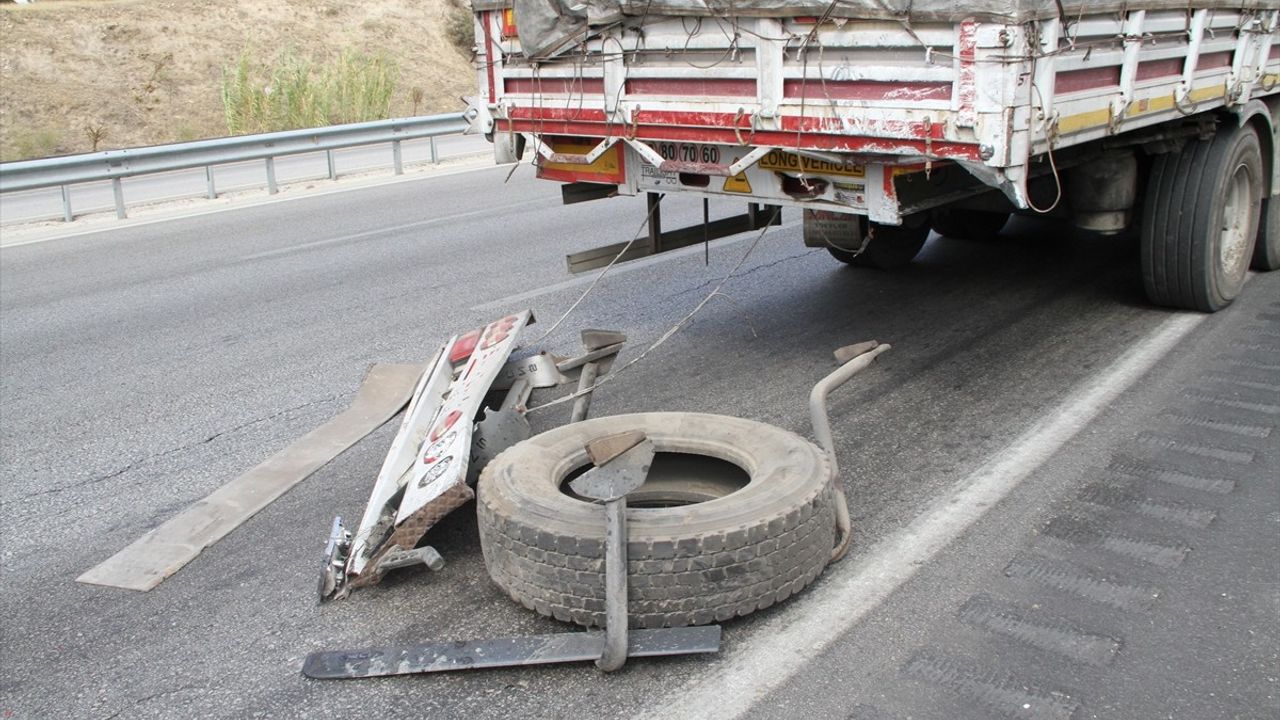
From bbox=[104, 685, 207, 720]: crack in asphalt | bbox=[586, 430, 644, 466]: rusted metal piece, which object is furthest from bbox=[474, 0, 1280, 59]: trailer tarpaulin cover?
bbox=[104, 685, 207, 720]: crack in asphalt

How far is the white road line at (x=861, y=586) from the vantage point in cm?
300

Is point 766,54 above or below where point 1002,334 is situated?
above

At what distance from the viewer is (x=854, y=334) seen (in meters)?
6.24

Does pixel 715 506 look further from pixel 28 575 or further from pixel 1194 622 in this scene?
pixel 28 575

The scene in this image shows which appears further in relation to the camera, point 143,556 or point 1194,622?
point 143,556

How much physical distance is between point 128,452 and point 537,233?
17.7 ft

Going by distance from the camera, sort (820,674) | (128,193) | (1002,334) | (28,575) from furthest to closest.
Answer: (128,193), (1002,334), (28,575), (820,674)

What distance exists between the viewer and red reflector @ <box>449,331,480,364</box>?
480cm

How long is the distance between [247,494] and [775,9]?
291 centimetres

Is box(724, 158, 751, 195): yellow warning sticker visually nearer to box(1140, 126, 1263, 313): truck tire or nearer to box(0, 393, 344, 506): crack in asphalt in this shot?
box(0, 393, 344, 506): crack in asphalt

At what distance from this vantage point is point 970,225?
816 centimetres

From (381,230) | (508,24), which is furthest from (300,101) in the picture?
(508,24)

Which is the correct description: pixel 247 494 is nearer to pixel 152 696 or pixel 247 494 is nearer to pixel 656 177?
pixel 152 696

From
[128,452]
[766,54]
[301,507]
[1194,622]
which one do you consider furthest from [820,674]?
[128,452]
